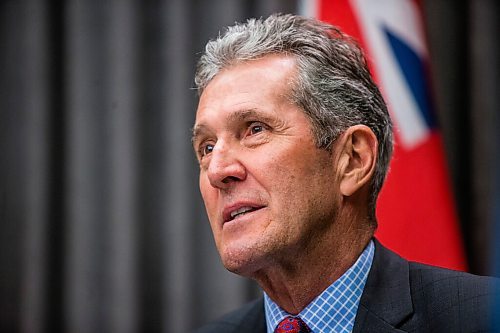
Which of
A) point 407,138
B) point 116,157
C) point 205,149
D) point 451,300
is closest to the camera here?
point 451,300

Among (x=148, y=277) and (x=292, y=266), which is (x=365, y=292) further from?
(x=148, y=277)

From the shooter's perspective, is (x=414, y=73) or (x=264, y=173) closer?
(x=264, y=173)

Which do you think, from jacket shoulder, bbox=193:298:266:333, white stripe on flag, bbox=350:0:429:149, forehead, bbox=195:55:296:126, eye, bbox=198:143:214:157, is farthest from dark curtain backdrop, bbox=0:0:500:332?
forehead, bbox=195:55:296:126

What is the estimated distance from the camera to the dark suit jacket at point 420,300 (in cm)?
155

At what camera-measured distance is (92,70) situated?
137 inches

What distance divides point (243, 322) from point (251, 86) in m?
0.70

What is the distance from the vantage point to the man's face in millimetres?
1609

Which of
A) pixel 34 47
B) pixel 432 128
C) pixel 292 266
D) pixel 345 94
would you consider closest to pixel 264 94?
pixel 345 94

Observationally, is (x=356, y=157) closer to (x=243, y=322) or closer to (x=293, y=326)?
(x=293, y=326)

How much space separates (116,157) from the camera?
11.3 ft

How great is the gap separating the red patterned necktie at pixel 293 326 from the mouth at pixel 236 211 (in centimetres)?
31

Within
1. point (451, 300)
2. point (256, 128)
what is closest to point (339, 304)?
point (451, 300)

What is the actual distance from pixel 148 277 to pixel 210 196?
1.79m

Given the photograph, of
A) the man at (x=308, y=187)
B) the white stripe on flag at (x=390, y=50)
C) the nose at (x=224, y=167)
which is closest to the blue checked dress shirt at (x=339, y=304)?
the man at (x=308, y=187)
